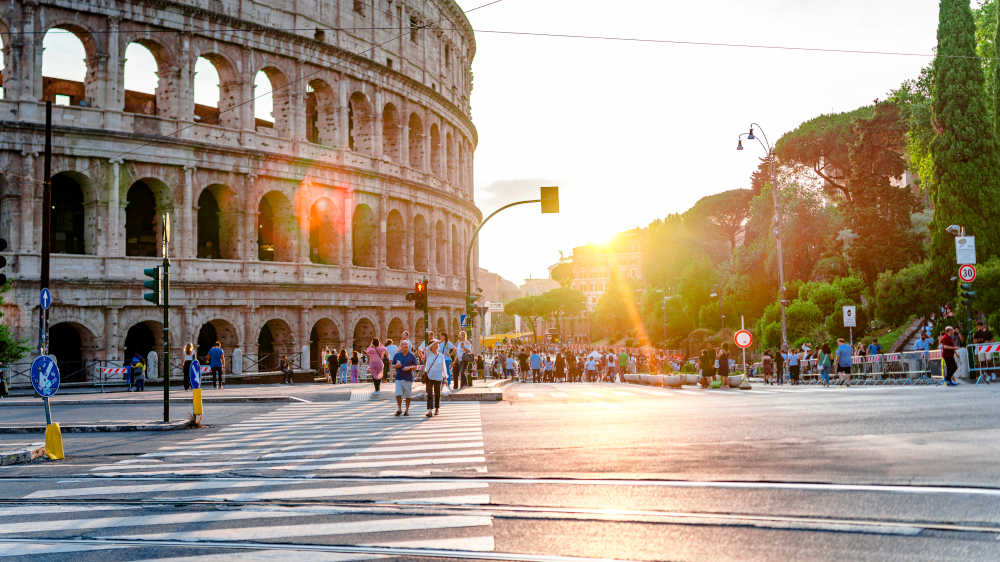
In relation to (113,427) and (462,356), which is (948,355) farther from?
(113,427)

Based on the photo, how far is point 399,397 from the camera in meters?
17.2

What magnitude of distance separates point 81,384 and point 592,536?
28.0m

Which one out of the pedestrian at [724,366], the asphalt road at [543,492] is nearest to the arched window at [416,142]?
the pedestrian at [724,366]

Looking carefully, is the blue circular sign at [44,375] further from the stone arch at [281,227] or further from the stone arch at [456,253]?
the stone arch at [456,253]

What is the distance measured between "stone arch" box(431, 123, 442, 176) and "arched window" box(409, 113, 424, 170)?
201cm

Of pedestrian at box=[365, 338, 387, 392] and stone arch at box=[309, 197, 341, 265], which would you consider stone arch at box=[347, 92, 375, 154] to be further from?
pedestrian at box=[365, 338, 387, 392]

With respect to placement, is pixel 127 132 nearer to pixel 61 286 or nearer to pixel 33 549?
pixel 61 286

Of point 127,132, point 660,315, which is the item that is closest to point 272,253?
point 127,132

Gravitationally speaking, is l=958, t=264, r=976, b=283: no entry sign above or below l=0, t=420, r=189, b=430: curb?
above

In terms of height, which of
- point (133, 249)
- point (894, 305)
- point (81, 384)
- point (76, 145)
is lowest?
point (81, 384)

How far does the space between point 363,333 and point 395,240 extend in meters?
5.63

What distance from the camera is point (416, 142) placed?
46906 mm

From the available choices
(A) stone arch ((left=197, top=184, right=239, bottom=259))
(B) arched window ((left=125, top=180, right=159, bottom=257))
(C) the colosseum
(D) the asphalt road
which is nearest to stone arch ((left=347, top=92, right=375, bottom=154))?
(C) the colosseum

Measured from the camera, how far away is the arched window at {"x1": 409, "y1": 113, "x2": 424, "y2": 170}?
46719mm
